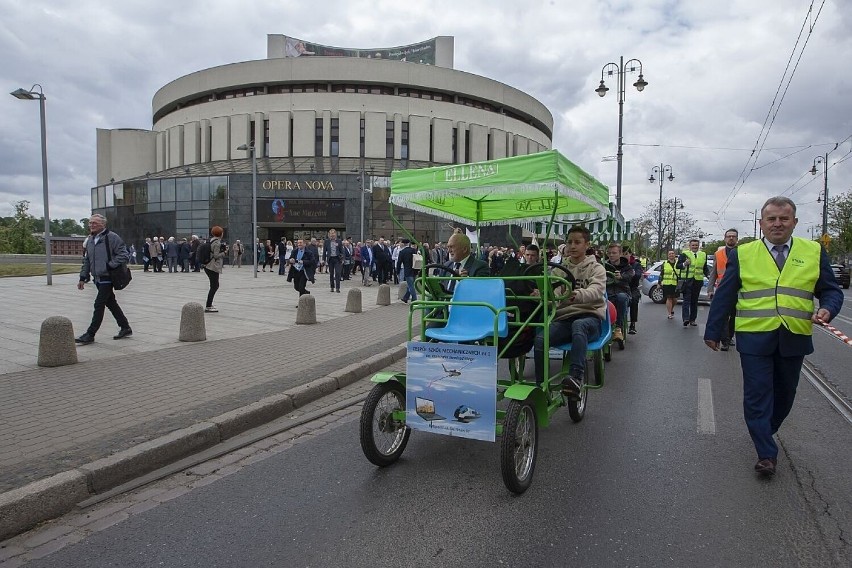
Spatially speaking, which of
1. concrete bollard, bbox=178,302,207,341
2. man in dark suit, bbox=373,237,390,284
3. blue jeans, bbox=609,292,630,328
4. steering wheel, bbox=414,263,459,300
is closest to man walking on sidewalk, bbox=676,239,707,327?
blue jeans, bbox=609,292,630,328

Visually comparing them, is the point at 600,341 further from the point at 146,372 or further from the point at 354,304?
the point at 354,304

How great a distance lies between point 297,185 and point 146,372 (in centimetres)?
3717

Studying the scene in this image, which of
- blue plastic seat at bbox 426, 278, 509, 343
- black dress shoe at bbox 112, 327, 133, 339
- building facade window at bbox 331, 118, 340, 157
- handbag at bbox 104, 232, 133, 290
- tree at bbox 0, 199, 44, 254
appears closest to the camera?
blue plastic seat at bbox 426, 278, 509, 343

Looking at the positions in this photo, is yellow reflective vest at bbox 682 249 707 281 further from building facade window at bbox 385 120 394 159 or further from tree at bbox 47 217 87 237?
tree at bbox 47 217 87 237

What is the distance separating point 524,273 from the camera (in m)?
5.30

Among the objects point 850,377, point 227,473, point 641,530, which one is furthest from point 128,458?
point 850,377

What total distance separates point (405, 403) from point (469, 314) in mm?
967

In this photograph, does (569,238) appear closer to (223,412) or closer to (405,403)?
(405,403)

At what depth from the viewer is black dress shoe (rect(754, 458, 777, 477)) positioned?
13.5 feet

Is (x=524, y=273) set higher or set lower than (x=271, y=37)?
lower

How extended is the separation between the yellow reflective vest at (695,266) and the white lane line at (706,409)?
5202mm

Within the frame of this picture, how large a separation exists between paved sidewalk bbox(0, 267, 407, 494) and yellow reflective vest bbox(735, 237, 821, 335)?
4.56 m

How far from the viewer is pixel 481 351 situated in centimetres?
393

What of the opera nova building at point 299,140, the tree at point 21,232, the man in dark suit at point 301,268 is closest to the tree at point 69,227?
the tree at point 21,232
